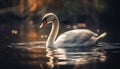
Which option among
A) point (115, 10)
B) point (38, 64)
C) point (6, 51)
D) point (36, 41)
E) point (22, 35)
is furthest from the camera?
point (115, 10)

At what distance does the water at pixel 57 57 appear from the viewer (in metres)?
9.80

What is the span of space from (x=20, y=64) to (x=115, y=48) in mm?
2438

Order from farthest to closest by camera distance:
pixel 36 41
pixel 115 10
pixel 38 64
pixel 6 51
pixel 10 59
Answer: pixel 115 10
pixel 36 41
pixel 6 51
pixel 10 59
pixel 38 64

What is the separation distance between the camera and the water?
980 centimetres

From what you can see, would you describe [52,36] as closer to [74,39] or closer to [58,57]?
[74,39]

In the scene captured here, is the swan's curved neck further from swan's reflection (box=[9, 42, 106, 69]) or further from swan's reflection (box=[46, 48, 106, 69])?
swan's reflection (box=[46, 48, 106, 69])

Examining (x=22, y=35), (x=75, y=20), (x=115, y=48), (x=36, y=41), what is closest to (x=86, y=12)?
(x=75, y=20)

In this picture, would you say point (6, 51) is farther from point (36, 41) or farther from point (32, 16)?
point (32, 16)

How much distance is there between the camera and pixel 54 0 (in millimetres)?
21812

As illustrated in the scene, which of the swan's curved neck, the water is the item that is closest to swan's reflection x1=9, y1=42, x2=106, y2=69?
the water

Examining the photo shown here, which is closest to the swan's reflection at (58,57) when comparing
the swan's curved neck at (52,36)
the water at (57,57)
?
the water at (57,57)

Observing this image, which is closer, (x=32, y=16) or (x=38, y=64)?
(x=38, y=64)

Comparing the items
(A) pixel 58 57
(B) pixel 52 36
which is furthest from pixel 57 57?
(B) pixel 52 36

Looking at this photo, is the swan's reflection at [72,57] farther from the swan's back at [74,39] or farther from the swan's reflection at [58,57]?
the swan's back at [74,39]
